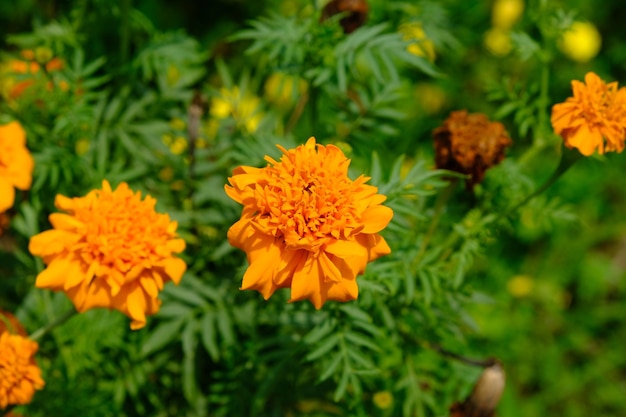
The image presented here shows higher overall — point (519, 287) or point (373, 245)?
point (373, 245)

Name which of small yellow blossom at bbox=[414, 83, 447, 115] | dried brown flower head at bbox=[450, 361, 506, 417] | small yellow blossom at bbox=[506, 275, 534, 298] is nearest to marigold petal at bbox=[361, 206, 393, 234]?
dried brown flower head at bbox=[450, 361, 506, 417]

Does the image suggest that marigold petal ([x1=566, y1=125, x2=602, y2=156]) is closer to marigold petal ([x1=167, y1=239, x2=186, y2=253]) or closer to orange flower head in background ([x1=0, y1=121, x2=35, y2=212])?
marigold petal ([x1=167, y1=239, x2=186, y2=253])

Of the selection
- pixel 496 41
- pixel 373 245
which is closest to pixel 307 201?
pixel 373 245

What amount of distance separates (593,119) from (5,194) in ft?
3.41

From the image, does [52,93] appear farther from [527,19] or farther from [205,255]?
[527,19]

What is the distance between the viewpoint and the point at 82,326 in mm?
1726

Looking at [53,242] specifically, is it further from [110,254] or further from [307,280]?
[307,280]

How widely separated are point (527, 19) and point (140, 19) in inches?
38.6

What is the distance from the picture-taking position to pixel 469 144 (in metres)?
1.40

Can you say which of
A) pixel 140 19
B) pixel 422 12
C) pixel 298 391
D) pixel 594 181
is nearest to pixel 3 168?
pixel 140 19

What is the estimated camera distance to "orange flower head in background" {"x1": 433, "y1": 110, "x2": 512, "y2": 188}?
55.3 inches

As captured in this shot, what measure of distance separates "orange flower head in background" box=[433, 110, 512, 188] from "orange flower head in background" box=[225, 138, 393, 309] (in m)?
0.37

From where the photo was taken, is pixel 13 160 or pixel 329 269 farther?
pixel 13 160

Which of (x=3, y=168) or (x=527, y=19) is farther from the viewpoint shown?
(x=527, y=19)
